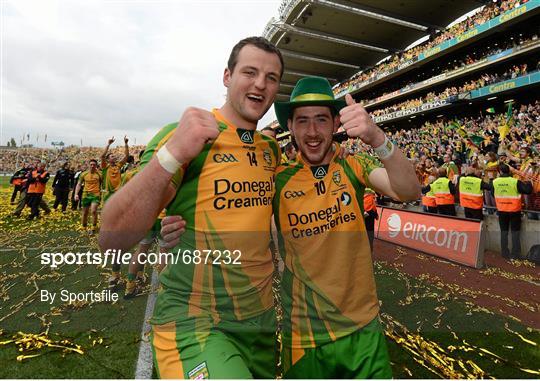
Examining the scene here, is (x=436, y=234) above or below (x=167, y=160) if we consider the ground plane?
below

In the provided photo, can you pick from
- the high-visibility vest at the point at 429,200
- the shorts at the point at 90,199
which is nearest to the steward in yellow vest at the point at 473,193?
the high-visibility vest at the point at 429,200

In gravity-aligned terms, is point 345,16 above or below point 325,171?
above

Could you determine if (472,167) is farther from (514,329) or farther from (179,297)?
(179,297)

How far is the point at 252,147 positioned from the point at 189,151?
1.91ft

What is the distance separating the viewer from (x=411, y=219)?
30.7 ft

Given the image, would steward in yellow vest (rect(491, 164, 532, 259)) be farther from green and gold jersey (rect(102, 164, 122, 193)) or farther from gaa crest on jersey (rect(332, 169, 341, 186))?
green and gold jersey (rect(102, 164, 122, 193))

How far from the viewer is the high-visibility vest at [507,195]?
824 centimetres

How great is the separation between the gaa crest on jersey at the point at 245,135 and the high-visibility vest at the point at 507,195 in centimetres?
890

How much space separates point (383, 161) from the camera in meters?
1.96

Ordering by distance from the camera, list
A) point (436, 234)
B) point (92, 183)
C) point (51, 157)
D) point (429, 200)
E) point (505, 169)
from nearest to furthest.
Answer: point (436, 234)
point (505, 169)
point (92, 183)
point (429, 200)
point (51, 157)

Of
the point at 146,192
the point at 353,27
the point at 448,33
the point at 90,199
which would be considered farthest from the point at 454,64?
the point at 146,192

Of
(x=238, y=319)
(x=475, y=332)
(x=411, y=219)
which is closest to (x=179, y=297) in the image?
(x=238, y=319)

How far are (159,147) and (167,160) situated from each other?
269mm

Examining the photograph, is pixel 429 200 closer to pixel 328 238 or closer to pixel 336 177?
pixel 336 177
